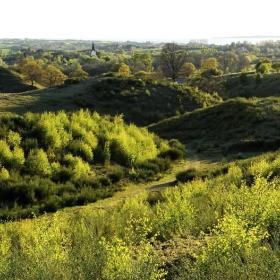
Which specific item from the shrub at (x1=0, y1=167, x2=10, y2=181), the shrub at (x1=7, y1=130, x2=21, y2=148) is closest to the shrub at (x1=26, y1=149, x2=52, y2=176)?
the shrub at (x1=7, y1=130, x2=21, y2=148)

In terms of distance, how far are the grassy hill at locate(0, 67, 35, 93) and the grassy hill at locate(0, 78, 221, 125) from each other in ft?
96.0

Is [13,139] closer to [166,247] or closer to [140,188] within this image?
[140,188]

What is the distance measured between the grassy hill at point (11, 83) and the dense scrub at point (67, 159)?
52989 millimetres

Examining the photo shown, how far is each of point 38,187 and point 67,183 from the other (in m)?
1.54

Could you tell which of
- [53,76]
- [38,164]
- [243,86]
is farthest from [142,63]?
[38,164]

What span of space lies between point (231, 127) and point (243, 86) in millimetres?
38142

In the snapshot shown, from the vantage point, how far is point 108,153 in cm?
2184

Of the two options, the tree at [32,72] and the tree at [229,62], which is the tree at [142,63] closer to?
the tree at [229,62]

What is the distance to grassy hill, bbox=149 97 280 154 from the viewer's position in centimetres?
2528

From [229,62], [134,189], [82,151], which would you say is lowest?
[134,189]

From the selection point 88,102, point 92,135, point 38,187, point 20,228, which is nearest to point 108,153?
point 92,135

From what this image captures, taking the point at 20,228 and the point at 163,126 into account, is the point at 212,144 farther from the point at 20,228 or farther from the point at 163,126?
the point at 20,228

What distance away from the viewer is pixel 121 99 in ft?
151

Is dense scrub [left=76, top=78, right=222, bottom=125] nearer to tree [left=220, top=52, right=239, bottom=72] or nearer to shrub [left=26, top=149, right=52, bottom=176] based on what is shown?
shrub [left=26, top=149, right=52, bottom=176]
